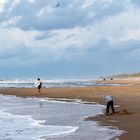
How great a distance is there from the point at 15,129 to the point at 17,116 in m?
7.07

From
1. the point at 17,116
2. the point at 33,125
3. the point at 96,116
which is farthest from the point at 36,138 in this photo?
the point at 17,116

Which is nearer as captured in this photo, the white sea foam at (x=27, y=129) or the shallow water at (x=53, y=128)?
the shallow water at (x=53, y=128)

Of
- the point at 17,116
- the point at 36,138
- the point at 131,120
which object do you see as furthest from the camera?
the point at 17,116

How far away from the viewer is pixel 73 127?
21.5 meters

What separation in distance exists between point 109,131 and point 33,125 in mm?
5072

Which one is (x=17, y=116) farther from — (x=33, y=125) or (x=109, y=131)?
(x=109, y=131)

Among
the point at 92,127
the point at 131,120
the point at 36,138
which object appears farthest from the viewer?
the point at 131,120

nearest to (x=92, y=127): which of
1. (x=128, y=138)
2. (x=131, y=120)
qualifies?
(x=131, y=120)

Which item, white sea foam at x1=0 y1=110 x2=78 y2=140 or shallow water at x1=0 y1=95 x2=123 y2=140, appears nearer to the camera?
shallow water at x1=0 y1=95 x2=123 y2=140

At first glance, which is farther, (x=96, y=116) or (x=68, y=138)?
(x=96, y=116)

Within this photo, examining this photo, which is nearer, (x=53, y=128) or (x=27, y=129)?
(x=27, y=129)

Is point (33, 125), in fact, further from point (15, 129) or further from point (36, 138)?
point (36, 138)

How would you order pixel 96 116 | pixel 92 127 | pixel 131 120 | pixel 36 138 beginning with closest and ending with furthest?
pixel 36 138
pixel 92 127
pixel 131 120
pixel 96 116

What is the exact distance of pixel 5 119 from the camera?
26.4m
